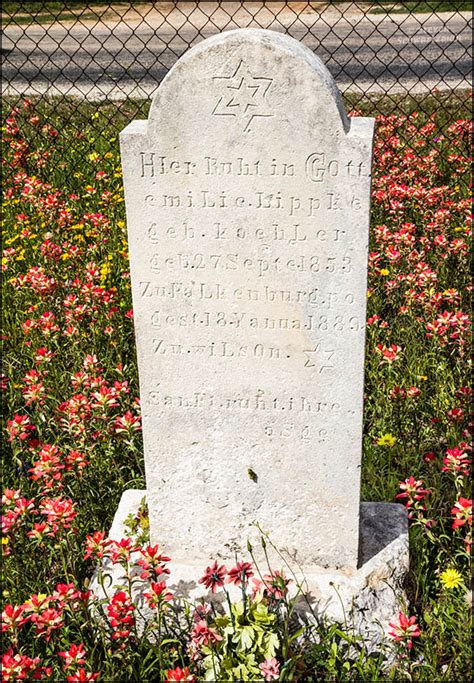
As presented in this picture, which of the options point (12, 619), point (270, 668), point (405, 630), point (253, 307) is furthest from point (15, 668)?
point (253, 307)

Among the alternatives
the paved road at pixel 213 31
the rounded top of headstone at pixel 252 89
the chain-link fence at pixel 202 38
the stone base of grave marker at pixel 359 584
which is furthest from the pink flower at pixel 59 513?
the paved road at pixel 213 31

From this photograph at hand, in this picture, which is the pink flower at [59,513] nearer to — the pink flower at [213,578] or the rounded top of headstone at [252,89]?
the pink flower at [213,578]

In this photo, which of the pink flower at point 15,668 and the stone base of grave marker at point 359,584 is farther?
the stone base of grave marker at point 359,584

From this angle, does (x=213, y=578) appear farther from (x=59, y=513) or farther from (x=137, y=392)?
(x=137, y=392)

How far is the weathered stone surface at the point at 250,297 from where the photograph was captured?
91.4 inches

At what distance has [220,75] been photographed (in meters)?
2.30

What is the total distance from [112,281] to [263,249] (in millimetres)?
2349

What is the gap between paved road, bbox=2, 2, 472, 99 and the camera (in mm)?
9160

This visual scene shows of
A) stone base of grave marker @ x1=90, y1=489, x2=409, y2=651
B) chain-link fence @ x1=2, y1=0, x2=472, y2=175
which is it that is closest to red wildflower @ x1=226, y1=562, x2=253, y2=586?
stone base of grave marker @ x1=90, y1=489, x2=409, y2=651

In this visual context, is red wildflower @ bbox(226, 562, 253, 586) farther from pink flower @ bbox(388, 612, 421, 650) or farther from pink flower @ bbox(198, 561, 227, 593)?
pink flower @ bbox(388, 612, 421, 650)

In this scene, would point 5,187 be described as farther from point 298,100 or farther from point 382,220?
point 298,100

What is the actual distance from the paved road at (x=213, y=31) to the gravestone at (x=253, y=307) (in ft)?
18.2

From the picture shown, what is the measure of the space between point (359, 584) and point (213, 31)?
1213cm

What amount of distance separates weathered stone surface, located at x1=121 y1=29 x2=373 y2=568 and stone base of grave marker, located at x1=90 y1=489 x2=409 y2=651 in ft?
0.23
